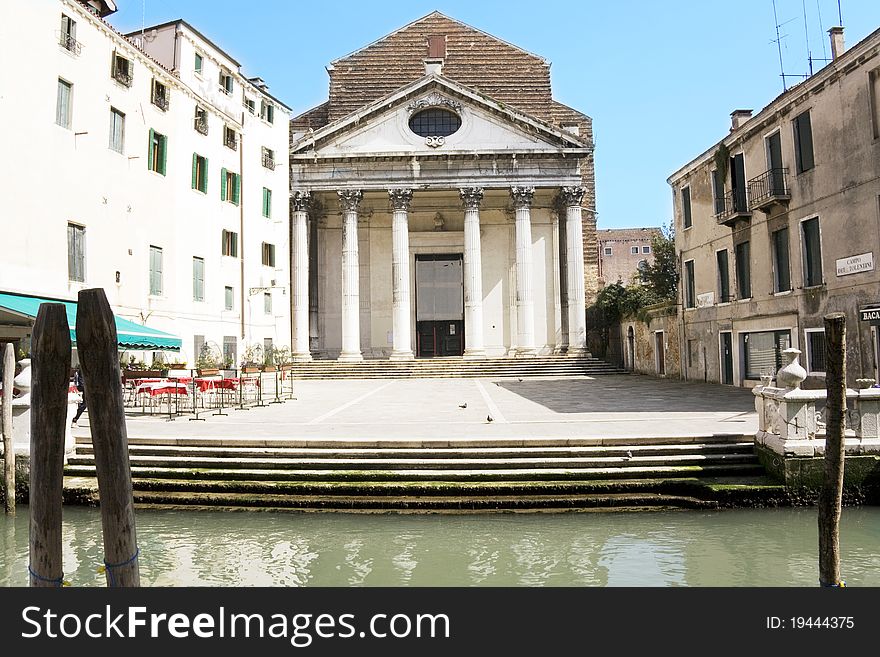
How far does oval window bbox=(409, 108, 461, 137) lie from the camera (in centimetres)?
3303

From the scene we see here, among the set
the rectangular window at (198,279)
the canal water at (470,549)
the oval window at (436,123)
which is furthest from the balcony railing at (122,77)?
the oval window at (436,123)

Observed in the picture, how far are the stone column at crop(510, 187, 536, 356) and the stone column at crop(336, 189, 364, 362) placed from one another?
7.79 m

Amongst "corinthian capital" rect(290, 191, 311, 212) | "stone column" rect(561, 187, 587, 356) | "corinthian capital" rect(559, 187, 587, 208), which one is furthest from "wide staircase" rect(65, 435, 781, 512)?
"corinthian capital" rect(559, 187, 587, 208)

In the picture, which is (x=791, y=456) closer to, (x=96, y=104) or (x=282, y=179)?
(x=96, y=104)

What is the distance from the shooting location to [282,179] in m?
29.7

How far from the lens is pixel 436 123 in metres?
33.1

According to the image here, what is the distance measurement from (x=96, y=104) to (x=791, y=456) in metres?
18.7

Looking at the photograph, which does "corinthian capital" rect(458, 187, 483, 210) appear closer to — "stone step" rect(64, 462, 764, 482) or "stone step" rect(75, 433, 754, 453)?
"stone step" rect(75, 433, 754, 453)

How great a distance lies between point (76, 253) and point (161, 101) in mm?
6377

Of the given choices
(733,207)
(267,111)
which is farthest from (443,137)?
(733,207)

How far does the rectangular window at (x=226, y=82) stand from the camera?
24.9 metres

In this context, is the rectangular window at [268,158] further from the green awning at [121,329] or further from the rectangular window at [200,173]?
the green awning at [121,329]
